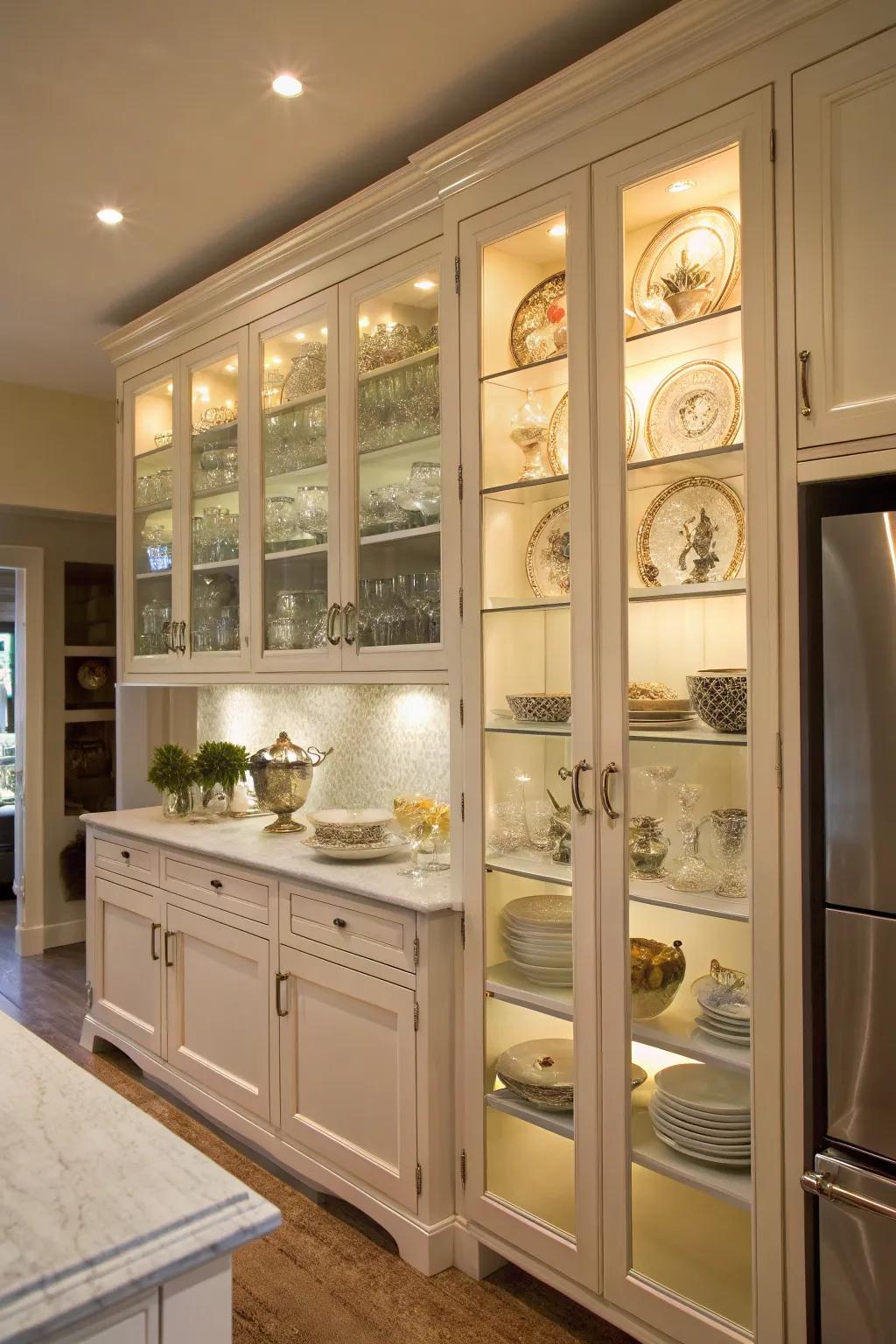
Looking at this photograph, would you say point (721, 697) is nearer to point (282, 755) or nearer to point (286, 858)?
point (286, 858)

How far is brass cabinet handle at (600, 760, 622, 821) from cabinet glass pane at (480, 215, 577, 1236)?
0.12 metres

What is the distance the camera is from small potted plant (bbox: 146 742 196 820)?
369 cm

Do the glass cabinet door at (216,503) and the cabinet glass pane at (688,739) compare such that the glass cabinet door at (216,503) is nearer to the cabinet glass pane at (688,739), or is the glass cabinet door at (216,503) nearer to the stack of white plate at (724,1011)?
the cabinet glass pane at (688,739)

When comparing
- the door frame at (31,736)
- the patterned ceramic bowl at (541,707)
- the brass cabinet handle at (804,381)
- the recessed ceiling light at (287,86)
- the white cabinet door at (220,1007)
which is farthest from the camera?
the door frame at (31,736)

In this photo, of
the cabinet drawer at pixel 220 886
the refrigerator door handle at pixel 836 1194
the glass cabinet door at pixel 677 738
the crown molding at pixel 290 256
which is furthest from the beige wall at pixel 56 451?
the refrigerator door handle at pixel 836 1194

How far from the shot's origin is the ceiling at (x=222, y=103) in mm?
2123

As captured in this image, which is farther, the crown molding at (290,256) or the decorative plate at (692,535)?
the crown molding at (290,256)

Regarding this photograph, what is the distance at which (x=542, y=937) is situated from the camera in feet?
7.48

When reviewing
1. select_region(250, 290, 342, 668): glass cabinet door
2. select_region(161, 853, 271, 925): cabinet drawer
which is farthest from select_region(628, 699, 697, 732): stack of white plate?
select_region(161, 853, 271, 925): cabinet drawer

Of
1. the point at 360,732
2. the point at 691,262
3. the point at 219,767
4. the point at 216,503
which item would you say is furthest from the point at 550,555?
the point at 219,767

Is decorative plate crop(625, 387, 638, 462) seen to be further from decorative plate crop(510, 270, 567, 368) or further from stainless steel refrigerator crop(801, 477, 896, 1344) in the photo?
stainless steel refrigerator crop(801, 477, 896, 1344)

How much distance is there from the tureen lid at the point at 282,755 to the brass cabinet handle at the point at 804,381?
87.2 inches

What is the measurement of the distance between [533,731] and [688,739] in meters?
0.43

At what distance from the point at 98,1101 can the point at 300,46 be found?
2.25 meters
